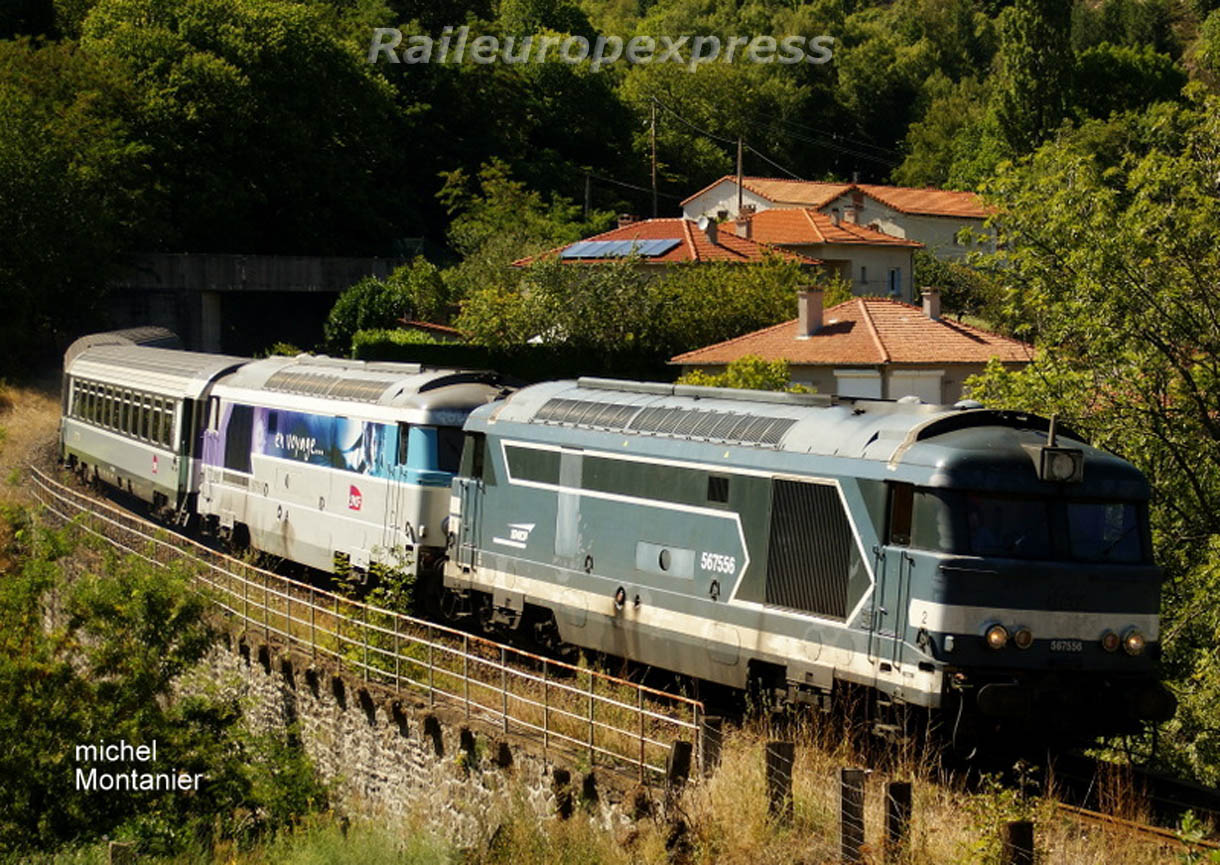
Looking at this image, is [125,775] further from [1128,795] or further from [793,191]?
[793,191]

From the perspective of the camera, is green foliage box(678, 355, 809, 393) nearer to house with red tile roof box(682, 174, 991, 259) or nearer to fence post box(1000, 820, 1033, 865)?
fence post box(1000, 820, 1033, 865)

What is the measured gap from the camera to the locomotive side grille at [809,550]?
48.2ft

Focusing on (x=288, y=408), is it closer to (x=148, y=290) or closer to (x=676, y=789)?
(x=676, y=789)

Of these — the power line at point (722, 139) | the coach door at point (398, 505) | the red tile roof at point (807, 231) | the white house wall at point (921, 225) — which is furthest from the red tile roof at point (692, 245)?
the power line at point (722, 139)

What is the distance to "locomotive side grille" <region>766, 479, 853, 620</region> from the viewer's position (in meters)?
14.7

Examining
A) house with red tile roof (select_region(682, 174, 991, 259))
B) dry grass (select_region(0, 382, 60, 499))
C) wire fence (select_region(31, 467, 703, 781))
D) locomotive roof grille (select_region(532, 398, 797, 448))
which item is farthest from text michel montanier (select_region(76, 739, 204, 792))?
house with red tile roof (select_region(682, 174, 991, 259))

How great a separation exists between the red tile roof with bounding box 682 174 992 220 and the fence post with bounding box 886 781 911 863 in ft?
231

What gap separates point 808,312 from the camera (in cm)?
4097

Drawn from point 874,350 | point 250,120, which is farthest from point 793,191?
point 874,350

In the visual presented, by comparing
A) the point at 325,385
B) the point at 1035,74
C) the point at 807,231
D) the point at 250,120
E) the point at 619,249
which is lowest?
the point at 325,385

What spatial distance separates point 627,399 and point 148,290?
144ft

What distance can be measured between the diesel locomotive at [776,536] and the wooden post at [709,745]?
1726mm

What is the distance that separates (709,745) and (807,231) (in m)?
52.1

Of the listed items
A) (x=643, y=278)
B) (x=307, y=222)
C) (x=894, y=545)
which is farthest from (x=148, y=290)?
(x=894, y=545)
